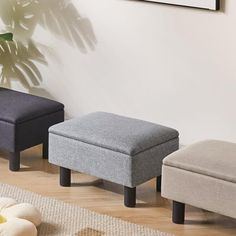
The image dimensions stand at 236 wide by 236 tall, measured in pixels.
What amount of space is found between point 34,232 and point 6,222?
13 cm

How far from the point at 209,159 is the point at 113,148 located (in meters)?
0.52

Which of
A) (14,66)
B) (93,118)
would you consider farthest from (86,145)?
(14,66)

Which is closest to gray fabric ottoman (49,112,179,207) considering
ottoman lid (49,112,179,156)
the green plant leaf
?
ottoman lid (49,112,179,156)

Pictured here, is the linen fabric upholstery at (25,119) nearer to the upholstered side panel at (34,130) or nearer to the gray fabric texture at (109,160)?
the upholstered side panel at (34,130)

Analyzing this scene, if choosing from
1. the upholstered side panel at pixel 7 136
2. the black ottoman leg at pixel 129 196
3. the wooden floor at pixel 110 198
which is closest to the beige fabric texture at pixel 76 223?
the wooden floor at pixel 110 198

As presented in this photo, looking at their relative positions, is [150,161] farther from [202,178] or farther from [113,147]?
[202,178]

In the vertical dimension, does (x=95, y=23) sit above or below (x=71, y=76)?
above

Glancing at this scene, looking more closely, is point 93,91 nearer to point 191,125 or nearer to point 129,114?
point 129,114

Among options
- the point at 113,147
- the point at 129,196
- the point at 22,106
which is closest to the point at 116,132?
the point at 113,147

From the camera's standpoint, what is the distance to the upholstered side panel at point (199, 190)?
382cm

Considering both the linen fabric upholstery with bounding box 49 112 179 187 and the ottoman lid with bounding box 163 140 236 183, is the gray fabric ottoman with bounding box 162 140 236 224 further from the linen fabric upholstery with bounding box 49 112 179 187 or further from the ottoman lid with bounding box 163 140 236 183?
the linen fabric upholstery with bounding box 49 112 179 187

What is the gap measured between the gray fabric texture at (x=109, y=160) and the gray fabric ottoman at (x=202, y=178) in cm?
20

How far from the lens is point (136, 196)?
4.42 meters

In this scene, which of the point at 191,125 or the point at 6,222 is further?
the point at 191,125
